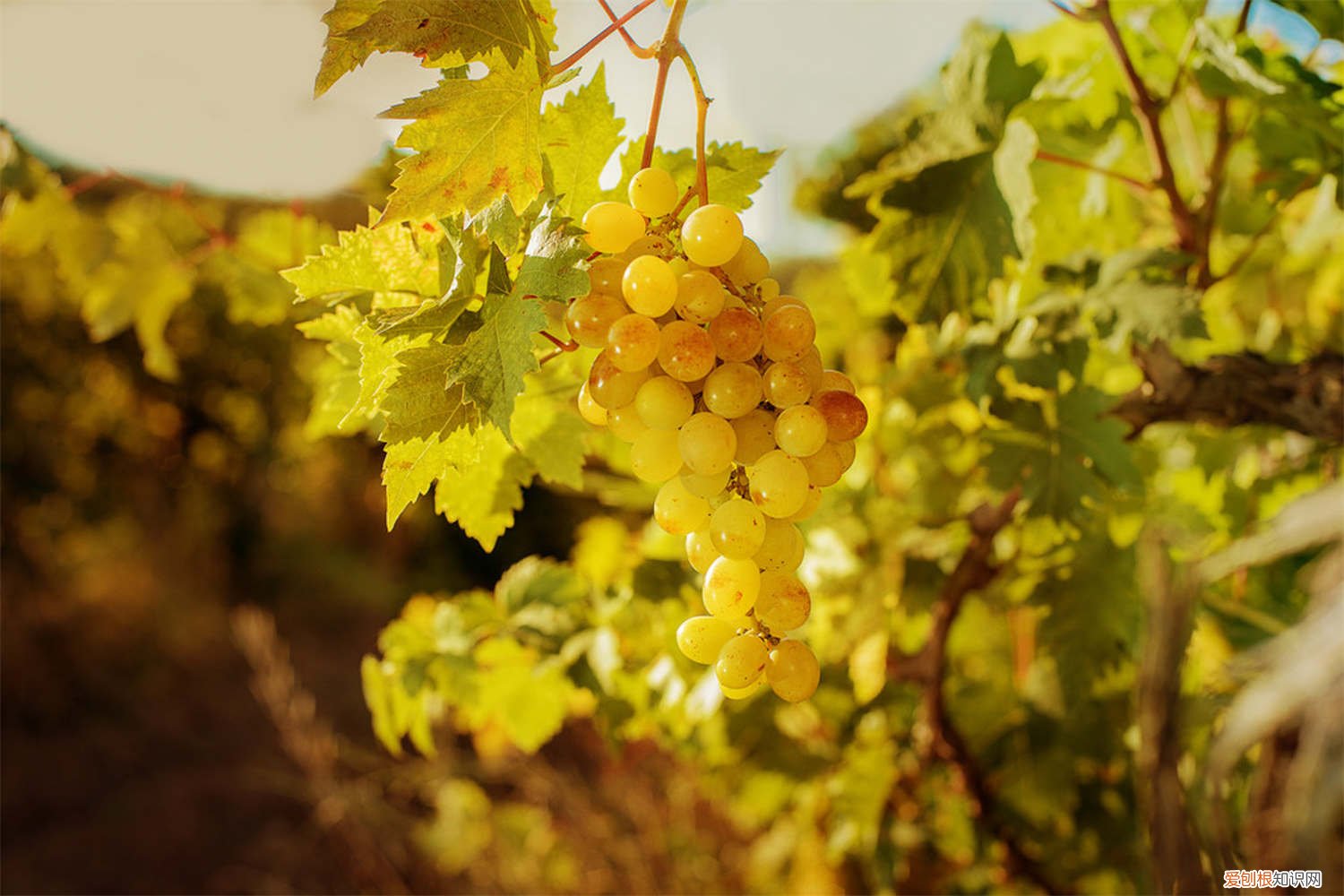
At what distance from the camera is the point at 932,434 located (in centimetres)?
102

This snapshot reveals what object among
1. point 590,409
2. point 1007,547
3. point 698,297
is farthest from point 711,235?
point 1007,547

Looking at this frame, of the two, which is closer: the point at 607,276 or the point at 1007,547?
the point at 607,276

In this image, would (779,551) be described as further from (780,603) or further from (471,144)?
(471,144)

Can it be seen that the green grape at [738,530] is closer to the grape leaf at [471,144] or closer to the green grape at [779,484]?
the green grape at [779,484]

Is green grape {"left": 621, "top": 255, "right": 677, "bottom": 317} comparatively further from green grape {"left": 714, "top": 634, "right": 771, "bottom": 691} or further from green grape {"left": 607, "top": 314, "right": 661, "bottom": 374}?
green grape {"left": 714, "top": 634, "right": 771, "bottom": 691}

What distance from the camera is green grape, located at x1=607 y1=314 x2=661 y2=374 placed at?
44cm

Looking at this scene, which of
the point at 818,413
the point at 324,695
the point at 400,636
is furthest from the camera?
the point at 324,695

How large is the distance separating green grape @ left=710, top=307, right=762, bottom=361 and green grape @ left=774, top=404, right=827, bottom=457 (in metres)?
0.04

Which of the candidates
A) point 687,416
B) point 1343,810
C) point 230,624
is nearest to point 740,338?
point 687,416

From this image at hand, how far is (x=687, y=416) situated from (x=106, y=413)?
3916 millimetres

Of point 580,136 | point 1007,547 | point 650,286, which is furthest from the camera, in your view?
point 1007,547

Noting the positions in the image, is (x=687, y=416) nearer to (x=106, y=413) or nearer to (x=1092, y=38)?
(x=1092, y=38)

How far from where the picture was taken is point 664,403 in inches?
17.9

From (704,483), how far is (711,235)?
134 millimetres
